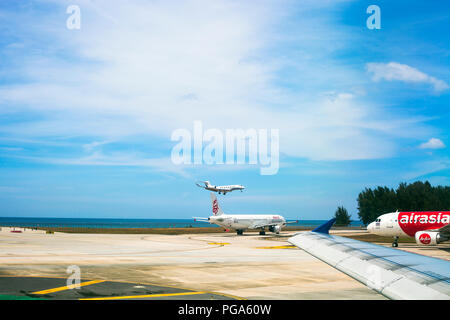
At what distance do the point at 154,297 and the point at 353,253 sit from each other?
830cm

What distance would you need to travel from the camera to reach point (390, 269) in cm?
670

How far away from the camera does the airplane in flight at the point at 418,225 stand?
3856cm

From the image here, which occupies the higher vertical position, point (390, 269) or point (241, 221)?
point (390, 269)

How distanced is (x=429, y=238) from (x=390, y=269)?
36.4 meters

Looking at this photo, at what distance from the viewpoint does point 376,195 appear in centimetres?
13650

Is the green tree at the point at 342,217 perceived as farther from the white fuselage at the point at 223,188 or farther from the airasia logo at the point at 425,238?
the airasia logo at the point at 425,238

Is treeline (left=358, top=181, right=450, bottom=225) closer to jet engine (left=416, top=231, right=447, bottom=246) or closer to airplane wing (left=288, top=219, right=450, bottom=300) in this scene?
jet engine (left=416, top=231, right=447, bottom=246)

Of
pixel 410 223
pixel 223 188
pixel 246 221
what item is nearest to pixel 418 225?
pixel 410 223

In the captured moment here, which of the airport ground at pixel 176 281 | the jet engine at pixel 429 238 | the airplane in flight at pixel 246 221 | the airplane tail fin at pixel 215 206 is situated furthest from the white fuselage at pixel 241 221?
the airport ground at pixel 176 281

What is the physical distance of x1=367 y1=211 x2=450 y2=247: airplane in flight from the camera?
127 ft

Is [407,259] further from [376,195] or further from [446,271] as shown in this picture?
[376,195]

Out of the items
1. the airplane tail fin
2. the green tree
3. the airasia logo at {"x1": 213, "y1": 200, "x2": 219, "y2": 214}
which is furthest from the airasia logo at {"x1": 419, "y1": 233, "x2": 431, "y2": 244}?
the green tree

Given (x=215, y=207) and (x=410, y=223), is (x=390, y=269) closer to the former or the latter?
(x=410, y=223)

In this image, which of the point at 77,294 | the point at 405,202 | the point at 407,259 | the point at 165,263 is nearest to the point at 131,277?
the point at 77,294
